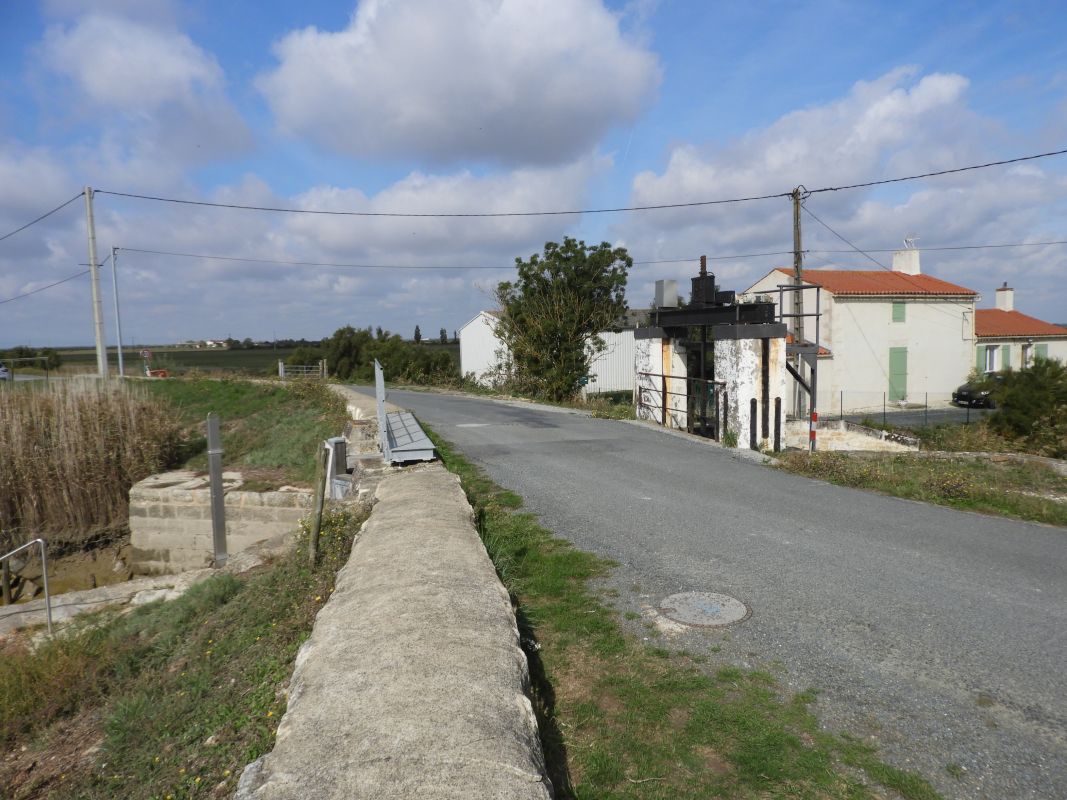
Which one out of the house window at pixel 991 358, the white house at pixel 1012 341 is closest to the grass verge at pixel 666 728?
the white house at pixel 1012 341

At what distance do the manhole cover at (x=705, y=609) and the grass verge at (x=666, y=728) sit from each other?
0.51 metres

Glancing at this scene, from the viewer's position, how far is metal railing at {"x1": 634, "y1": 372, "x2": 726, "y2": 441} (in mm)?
13539

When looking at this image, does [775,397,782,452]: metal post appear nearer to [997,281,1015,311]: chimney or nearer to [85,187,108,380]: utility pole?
[85,187,108,380]: utility pole

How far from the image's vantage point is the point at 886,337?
29875mm

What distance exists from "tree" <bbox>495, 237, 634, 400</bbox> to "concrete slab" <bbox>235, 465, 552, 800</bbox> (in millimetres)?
19398

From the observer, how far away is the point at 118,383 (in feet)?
55.1

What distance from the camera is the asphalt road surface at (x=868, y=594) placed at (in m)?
3.42

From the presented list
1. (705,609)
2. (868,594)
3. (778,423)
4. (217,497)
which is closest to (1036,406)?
(778,423)

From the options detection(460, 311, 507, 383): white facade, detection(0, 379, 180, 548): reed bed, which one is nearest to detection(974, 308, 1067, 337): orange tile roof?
detection(460, 311, 507, 383): white facade

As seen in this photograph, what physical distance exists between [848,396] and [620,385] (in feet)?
33.6

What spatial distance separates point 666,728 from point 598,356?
79.7 feet

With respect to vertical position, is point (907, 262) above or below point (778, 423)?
above

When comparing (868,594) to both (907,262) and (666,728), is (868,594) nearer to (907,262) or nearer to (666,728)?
(666,728)

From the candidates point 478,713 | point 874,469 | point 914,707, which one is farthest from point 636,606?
point 874,469
